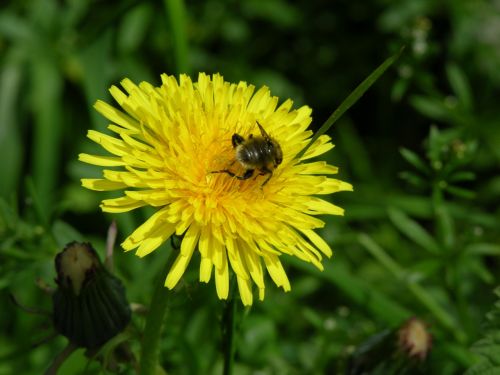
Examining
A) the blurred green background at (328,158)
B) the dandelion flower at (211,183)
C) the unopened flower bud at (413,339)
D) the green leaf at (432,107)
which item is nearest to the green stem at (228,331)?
the blurred green background at (328,158)

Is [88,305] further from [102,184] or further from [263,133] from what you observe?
[263,133]

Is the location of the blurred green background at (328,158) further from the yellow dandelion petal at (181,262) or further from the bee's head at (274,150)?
the bee's head at (274,150)

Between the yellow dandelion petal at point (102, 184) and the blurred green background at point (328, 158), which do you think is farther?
the blurred green background at point (328, 158)

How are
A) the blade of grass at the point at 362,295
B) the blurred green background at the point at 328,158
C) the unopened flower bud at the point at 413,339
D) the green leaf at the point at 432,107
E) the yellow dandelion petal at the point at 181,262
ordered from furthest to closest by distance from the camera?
1. the green leaf at the point at 432,107
2. the blade of grass at the point at 362,295
3. the blurred green background at the point at 328,158
4. the unopened flower bud at the point at 413,339
5. the yellow dandelion petal at the point at 181,262

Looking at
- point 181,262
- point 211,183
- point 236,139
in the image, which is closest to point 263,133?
point 236,139

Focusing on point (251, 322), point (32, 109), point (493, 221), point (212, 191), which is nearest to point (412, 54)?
point (493, 221)

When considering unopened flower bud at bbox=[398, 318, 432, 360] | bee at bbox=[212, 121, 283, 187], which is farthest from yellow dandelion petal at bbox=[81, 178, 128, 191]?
unopened flower bud at bbox=[398, 318, 432, 360]

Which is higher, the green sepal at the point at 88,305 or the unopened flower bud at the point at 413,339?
the unopened flower bud at the point at 413,339
